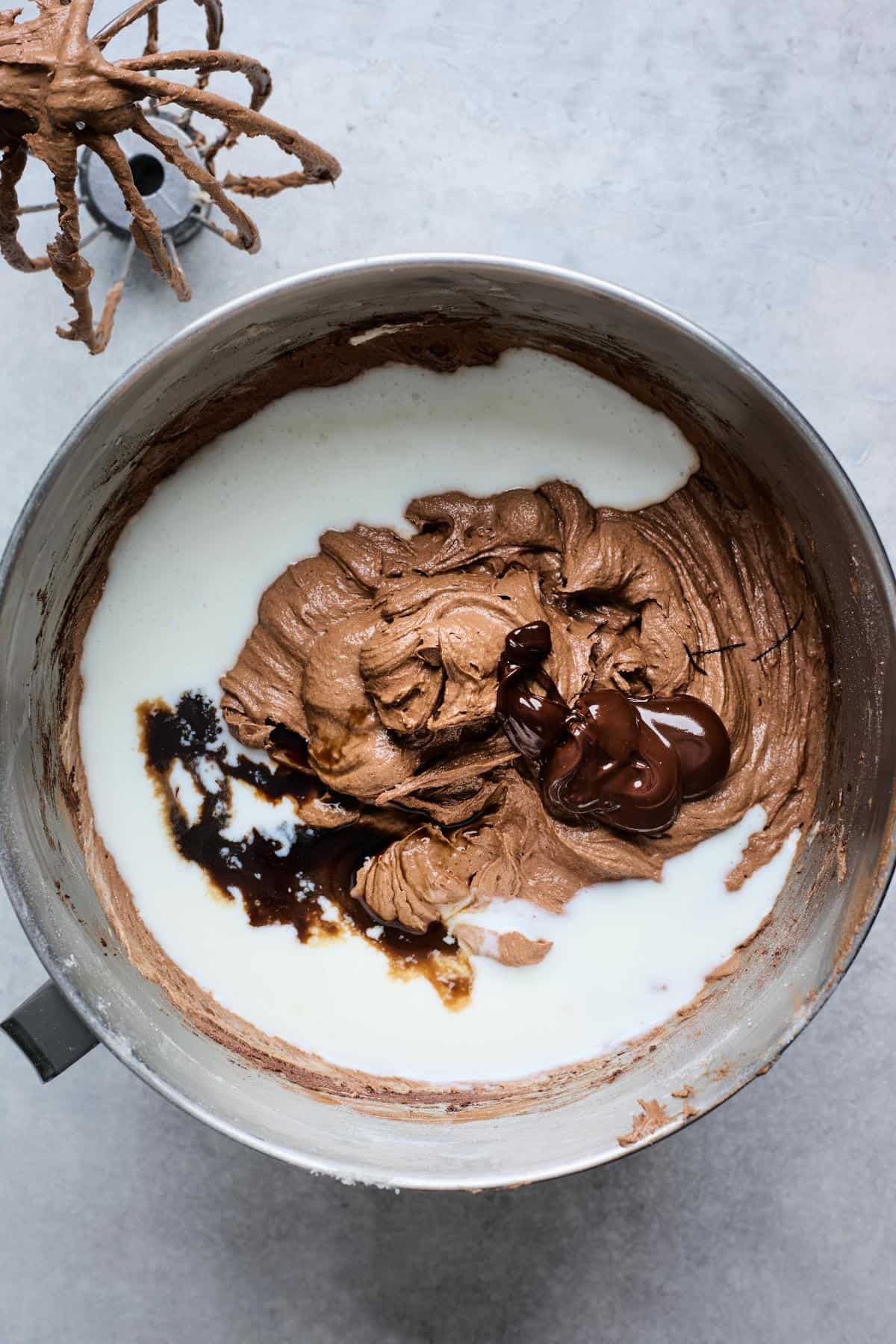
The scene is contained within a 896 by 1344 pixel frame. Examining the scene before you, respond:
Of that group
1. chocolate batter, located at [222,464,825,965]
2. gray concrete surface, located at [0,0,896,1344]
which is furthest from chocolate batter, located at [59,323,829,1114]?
gray concrete surface, located at [0,0,896,1344]

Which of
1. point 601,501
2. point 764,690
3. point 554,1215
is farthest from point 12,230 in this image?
point 554,1215

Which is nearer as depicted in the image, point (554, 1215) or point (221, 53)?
point (221, 53)

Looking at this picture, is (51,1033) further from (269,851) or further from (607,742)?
(607,742)

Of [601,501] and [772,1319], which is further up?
[601,501]

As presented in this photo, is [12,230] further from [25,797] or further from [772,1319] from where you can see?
[772,1319]

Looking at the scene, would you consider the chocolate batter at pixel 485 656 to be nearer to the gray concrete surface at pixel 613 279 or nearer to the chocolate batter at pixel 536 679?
the chocolate batter at pixel 536 679
